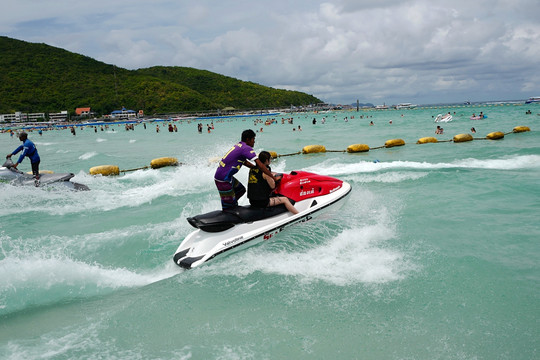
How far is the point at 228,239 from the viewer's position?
6.29 metres

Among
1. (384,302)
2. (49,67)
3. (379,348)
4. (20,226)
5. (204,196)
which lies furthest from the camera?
(49,67)

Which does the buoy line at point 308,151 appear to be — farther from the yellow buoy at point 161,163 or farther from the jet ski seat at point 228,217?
the jet ski seat at point 228,217

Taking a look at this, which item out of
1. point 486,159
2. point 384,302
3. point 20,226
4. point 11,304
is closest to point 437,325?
point 384,302

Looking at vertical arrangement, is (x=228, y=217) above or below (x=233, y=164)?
below

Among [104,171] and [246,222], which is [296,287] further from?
[104,171]

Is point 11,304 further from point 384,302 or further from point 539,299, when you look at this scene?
point 539,299

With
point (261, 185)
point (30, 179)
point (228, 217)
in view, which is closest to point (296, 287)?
point (228, 217)

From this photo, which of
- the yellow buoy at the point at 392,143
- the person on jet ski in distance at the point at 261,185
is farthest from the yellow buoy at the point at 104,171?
the yellow buoy at the point at 392,143

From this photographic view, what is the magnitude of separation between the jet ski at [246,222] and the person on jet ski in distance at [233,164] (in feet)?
0.96

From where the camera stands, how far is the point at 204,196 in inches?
481

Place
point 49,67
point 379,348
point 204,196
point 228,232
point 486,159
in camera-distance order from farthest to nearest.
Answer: point 49,67 → point 486,159 → point 204,196 → point 228,232 → point 379,348

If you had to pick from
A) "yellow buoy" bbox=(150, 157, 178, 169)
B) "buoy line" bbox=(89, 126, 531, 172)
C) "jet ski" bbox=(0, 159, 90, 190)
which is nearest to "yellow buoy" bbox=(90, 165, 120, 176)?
"buoy line" bbox=(89, 126, 531, 172)

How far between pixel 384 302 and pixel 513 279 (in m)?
2.18

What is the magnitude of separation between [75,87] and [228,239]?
141745 mm
